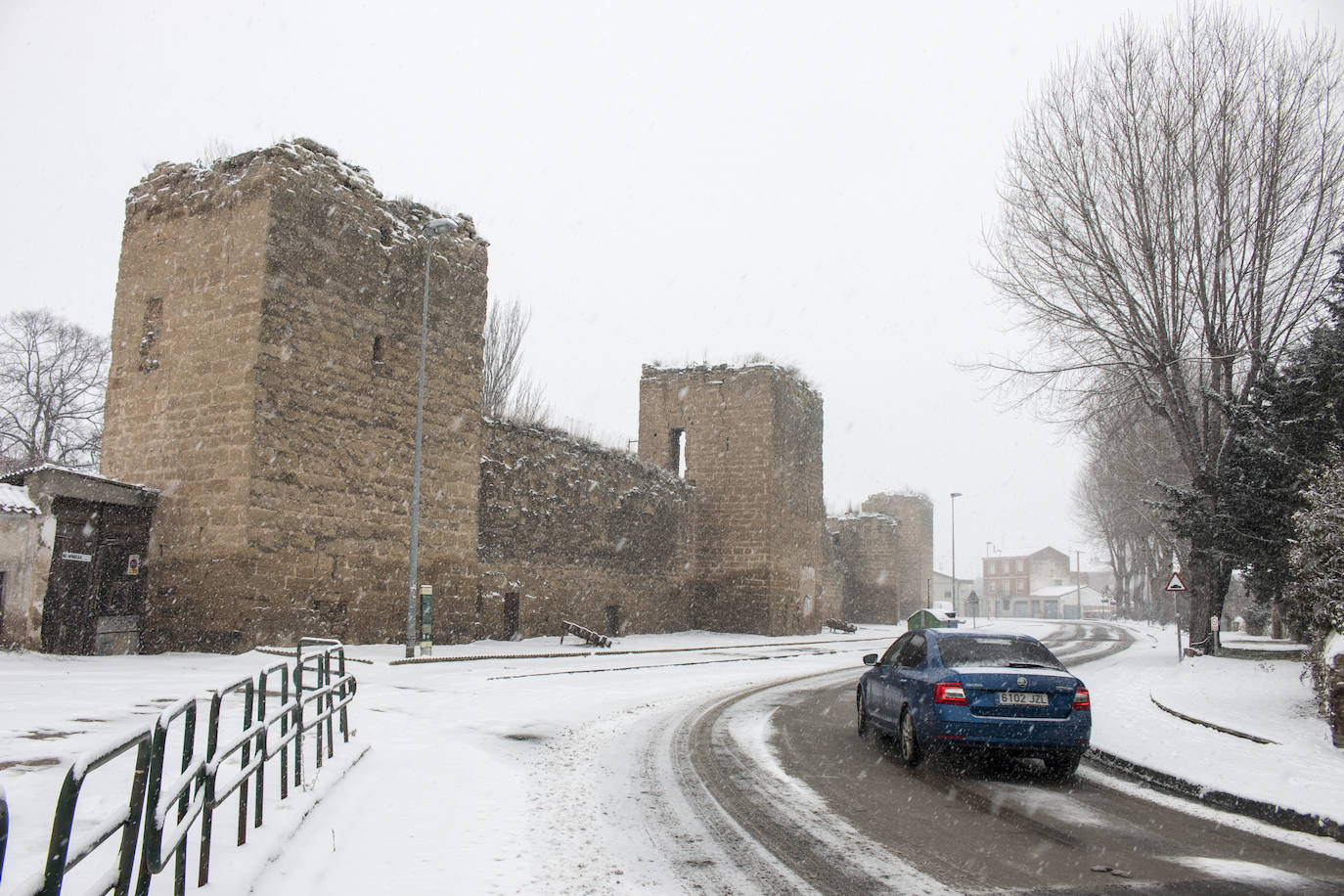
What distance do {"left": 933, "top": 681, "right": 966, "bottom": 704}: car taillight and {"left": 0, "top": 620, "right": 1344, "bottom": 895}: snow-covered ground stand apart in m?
1.91

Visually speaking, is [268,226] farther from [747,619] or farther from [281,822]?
[747,619]

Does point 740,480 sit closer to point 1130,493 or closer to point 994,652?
point 1130,493

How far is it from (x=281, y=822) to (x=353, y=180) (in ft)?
49.7

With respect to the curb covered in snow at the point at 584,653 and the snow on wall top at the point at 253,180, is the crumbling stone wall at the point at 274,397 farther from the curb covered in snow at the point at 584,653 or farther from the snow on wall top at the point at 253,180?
the curb covered in snow at the point at 584,653

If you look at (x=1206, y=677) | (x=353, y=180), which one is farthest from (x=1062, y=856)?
(x=353, y=180)

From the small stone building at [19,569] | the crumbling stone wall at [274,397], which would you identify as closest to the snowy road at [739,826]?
the crumbling stone wall at [274,397]

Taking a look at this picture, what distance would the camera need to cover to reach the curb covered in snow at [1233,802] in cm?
616

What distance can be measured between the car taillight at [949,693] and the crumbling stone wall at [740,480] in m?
24.6

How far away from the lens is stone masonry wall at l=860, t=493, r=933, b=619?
185 ft

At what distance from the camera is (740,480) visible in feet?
109

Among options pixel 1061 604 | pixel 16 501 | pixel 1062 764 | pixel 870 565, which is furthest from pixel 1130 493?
pixel 1061 604

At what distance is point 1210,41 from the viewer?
19.7 metres

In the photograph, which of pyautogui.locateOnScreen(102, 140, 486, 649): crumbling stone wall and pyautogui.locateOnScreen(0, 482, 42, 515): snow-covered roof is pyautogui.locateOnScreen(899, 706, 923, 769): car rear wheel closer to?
pyautogui.locateOnScreen(102, 140, 486, 649): crumbling stone wall

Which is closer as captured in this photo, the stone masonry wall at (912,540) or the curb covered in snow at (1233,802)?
the curb covered in snow at (1233,802)
